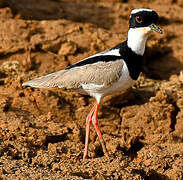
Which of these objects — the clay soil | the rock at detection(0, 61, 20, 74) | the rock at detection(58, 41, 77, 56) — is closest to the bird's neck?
the clay soil

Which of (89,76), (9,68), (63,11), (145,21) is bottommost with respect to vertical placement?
(9,68)

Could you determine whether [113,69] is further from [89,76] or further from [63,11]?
[63,11]

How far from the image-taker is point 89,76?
5066mm

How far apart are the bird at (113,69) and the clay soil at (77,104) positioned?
50cm

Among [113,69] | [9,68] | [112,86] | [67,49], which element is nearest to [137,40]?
[113,69]

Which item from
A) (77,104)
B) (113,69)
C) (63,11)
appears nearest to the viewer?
(113,69)

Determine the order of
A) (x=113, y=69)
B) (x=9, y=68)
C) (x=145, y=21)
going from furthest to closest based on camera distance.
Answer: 1. (x=9, y=68)
2. (x=145, y=21)
3. (x=113, y=69)

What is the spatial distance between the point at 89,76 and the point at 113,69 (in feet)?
0.97

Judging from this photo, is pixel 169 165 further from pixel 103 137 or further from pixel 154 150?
pixel 103 137

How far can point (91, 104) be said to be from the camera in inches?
243

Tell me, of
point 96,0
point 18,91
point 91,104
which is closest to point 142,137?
point 91,104

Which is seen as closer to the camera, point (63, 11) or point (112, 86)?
point (112, 86)

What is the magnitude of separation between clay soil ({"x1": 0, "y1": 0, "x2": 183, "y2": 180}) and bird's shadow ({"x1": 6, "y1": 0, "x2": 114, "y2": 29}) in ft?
0.07

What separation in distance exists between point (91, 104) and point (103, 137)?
2.28ft
